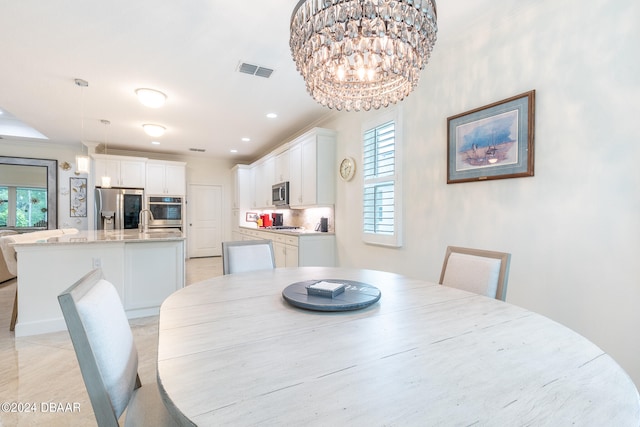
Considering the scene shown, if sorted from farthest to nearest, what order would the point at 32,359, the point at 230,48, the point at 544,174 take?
the point at 230,48
the point at 32,359
the point at 544,174

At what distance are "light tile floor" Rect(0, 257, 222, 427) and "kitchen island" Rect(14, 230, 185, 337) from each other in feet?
0.54

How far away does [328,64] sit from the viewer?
153cm

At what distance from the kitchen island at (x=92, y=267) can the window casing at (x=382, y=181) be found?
221 centimetres

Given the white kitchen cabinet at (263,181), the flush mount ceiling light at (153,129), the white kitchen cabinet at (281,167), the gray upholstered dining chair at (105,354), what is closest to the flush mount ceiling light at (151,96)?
the flush mount ceiling light at (153,129)

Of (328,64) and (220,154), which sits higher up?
(220,154)

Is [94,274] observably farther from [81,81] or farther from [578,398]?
[81,81]

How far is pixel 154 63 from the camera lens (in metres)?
2.81

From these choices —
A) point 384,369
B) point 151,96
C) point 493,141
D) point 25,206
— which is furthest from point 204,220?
point 384,369

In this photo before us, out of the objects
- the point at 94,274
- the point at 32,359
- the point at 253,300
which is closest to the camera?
the point at 94,274

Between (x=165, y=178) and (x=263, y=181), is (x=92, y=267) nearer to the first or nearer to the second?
(x=263, y=181)

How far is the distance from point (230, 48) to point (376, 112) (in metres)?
1.67

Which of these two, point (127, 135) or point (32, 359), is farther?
point (127, 135)

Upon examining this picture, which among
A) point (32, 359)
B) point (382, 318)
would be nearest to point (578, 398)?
point (382, 318)

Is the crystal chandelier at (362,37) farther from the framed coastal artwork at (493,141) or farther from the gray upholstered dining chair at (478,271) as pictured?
the gray upholstered dining chair at (478,271)
